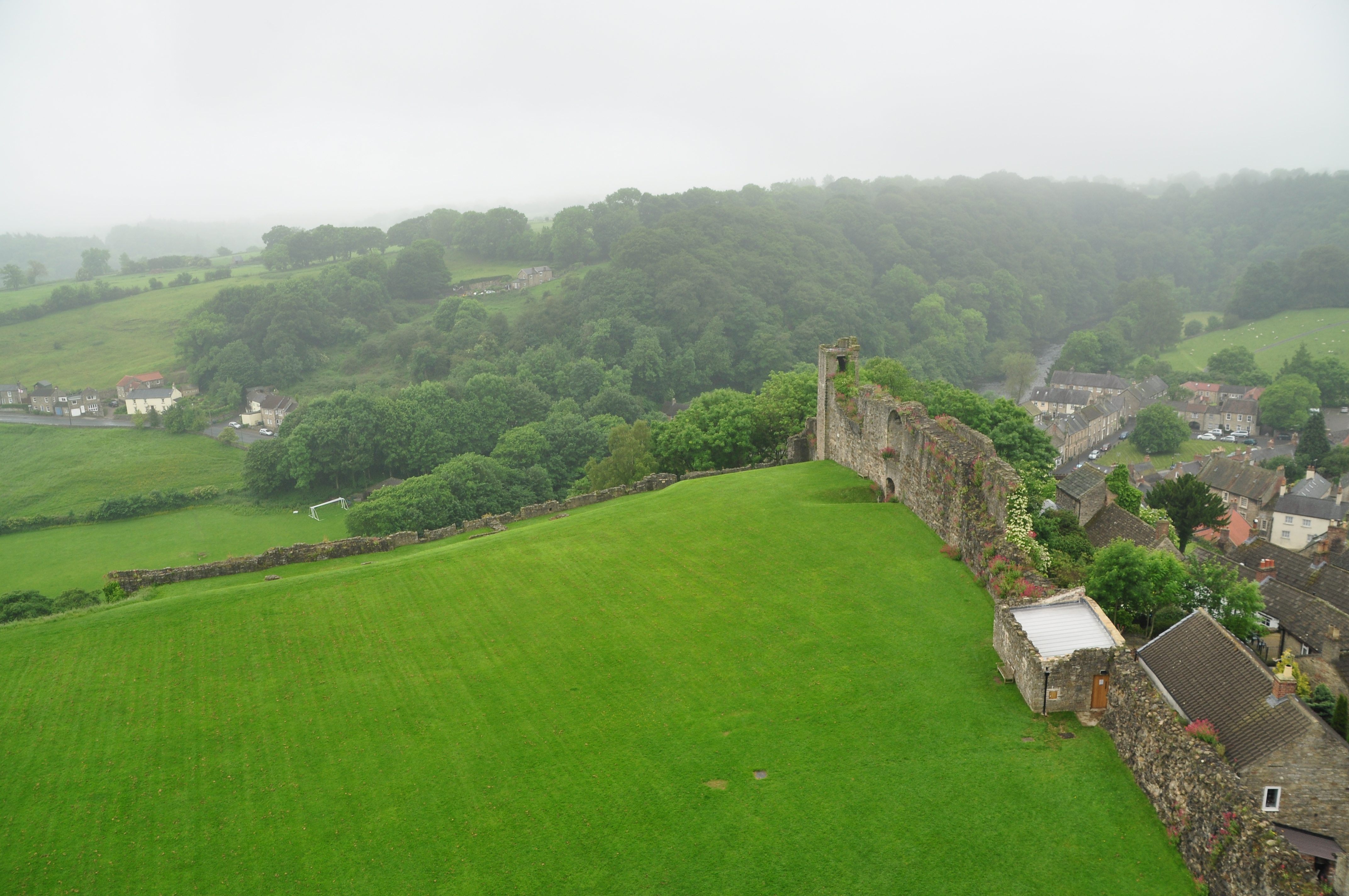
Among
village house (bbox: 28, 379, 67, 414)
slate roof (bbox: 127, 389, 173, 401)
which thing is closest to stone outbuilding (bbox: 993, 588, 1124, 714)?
slate roof (bbox: 127, 389, 173, 401)

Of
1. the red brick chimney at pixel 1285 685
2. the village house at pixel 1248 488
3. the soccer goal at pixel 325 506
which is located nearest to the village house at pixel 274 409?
the soccer goal at pixel 325 506

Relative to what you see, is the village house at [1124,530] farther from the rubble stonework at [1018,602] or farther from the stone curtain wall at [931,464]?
the rubble stonework at [1018,602]

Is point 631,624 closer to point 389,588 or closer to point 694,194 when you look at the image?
point 389,588

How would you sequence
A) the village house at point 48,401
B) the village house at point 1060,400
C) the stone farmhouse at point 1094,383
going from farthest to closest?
the stone farmhouse at point 1094,383, the village house at point 1060,400, the village house at point 48,401

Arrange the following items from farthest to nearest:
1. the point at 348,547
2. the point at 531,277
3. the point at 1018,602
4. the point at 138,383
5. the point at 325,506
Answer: the point at 531,277, the point at 138,383, the point at 325,506, the point at 348,547, the point at 1018,602

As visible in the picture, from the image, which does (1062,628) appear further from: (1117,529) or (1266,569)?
(1266,569)

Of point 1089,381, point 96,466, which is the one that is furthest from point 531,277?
point 1089,381
